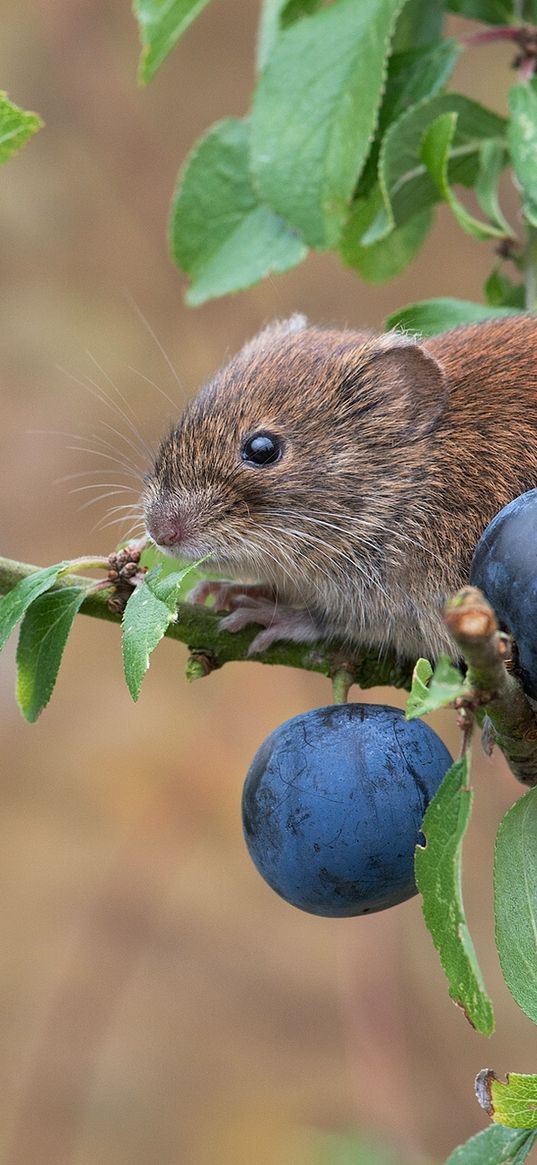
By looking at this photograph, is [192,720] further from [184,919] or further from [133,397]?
[133,397]

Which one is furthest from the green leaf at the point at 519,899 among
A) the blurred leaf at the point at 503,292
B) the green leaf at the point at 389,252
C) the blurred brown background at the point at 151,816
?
the blurred brown background at the point at 151,816

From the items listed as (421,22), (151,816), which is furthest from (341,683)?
(151,816)

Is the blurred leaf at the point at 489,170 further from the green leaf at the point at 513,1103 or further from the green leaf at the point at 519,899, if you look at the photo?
the green leaf at the point at 513,1103

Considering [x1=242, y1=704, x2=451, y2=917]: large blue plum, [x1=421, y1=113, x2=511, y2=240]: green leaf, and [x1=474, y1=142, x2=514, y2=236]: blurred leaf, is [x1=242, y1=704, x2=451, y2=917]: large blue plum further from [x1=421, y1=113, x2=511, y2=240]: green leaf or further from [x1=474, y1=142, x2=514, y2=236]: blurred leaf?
[x1=474, y1=142, x2=514, y2=236]: blurred leaf

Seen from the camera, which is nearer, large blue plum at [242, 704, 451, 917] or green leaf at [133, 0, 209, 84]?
large blue plum at [242, 704, 451, 917]

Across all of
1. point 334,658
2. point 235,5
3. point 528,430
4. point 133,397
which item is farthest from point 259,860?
point 235,5

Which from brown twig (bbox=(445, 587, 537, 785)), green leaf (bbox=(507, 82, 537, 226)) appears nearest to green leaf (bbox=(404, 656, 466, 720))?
brown twig (bbox=(445, 587, 537, 785))
